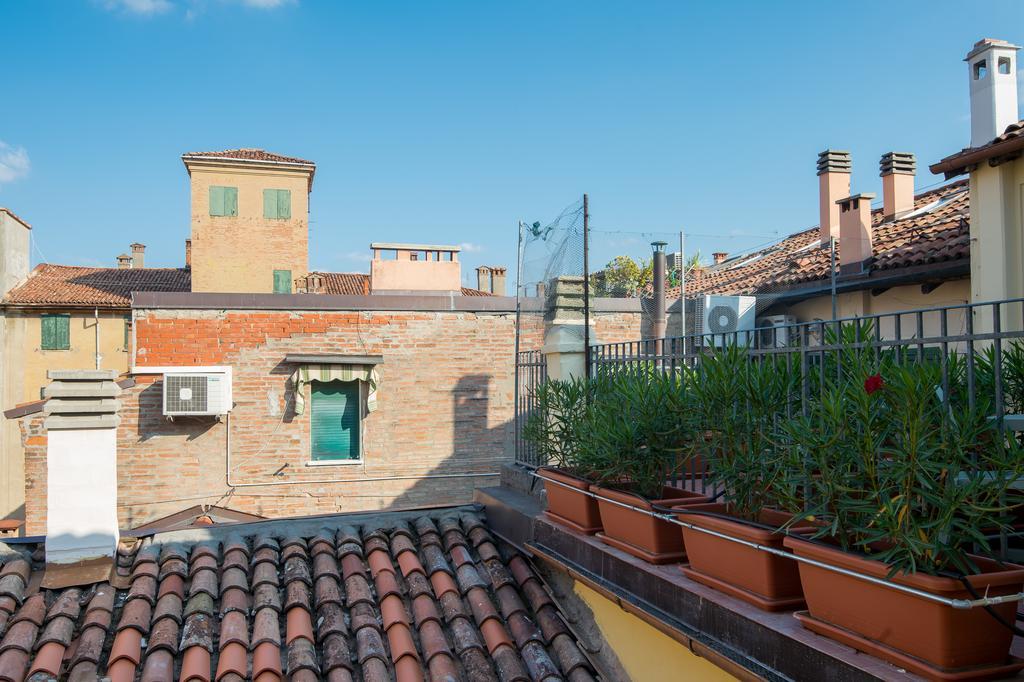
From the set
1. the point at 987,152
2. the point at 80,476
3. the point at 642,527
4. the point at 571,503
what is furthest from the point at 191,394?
the point at 987,152

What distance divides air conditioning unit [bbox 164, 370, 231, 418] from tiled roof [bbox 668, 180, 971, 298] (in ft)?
29.5

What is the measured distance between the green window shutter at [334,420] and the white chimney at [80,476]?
8.18 meters

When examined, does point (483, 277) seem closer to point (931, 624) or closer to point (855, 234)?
point (855, 234)

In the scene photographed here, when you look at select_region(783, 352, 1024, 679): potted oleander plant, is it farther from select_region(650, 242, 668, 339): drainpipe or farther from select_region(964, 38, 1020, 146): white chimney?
select_region(650, 242, 668, 339): drainpipe

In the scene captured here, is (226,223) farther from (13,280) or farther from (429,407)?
(429,407)

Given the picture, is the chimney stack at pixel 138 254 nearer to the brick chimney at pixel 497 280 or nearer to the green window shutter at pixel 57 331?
the green window shutter at pixel 57 331

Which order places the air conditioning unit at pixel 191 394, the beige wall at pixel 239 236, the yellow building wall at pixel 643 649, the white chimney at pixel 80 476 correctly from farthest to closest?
the beige wall at pixel 239 236 < the air conditioning unit at pixel 191 394 < the white chimney at pixel 80 476 < the yellow building wall at pixel 643 649

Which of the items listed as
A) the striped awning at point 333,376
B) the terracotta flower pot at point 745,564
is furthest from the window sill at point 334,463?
the terracotta flower pot at point 745,564

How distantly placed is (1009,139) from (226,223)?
21451mm

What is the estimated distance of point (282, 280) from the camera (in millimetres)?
24484

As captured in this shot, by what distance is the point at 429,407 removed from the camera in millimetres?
12945

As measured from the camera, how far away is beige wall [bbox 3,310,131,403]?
22.0m

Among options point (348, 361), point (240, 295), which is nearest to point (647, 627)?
point (348, 361)

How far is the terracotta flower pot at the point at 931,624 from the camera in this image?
1.81m
